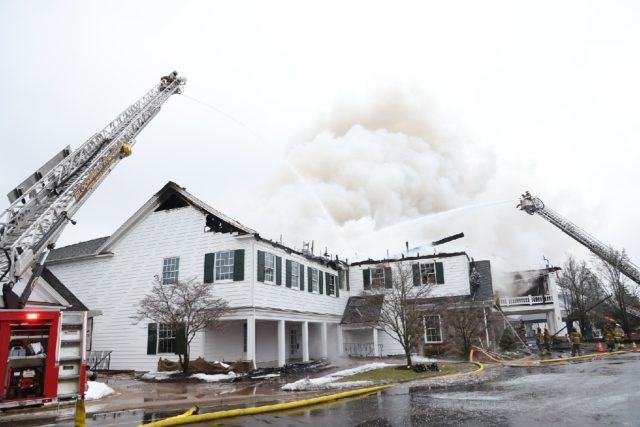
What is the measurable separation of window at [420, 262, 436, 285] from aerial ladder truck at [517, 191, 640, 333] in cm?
1303

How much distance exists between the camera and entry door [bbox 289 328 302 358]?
27.6m

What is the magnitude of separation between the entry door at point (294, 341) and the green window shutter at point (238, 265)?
832 centimetres

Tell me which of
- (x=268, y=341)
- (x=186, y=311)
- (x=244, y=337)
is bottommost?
(x=268, y=341)

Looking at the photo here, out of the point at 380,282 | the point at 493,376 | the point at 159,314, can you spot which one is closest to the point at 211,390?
the point at 159,314

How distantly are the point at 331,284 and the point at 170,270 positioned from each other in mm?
Answer: 10546

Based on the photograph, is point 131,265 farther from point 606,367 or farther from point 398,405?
point 606,367

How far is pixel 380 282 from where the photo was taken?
30.7 metres

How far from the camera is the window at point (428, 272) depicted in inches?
1221

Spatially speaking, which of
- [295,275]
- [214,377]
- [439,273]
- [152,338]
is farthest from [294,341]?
[439,273]

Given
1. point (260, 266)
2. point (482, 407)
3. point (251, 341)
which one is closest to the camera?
point (482, 407)

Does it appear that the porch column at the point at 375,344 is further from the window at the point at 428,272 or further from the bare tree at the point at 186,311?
the bare tree at the point at 186,311

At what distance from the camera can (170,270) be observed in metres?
23.3

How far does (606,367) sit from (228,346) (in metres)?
16.0

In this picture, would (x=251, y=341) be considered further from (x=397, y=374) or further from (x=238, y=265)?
(x=397, y=374)
